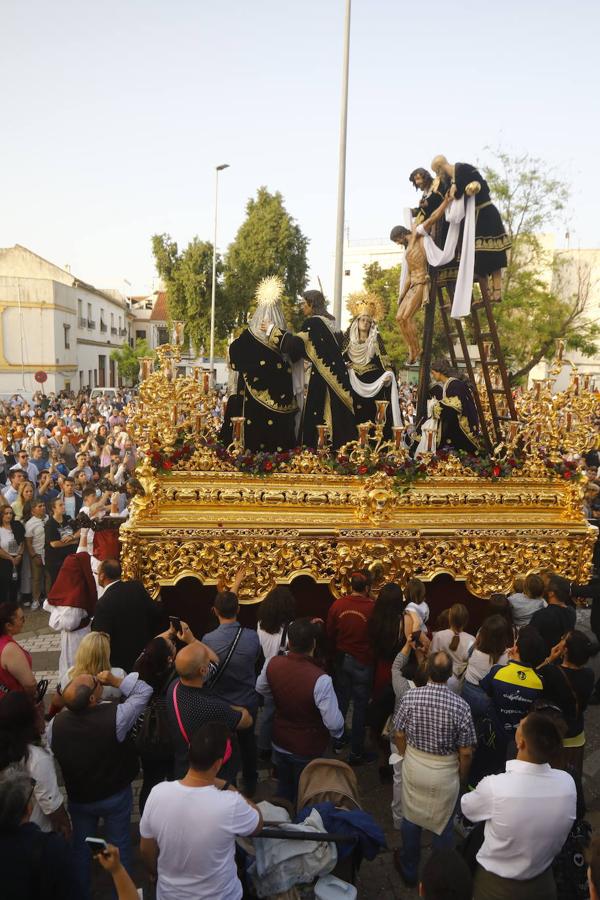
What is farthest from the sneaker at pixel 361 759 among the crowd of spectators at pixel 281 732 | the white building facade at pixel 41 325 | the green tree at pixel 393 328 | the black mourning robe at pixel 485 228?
the white building facade at pixel 41 325

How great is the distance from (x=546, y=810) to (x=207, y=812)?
165 centimetres

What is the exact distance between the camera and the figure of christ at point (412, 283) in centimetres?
862

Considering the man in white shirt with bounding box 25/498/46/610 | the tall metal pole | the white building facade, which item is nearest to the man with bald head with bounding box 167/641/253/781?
the man in white shirt with bounding box 25/498/46/610

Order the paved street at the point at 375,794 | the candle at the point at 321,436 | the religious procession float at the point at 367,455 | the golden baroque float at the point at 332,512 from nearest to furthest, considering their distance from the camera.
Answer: the paved street at the point at 375,794 → the golden baroque float at the point at 332,512 → the religious procession float at the point at 367,455 → the candle at the point at 321,436

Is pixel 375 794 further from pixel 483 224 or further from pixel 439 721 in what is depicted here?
pixel 483 224

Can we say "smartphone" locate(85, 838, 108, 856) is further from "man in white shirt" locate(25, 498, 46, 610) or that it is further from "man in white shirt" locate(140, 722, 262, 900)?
"man in white shirt" locate(25, 498, 46, 610)

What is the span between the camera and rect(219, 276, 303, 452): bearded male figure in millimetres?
8477

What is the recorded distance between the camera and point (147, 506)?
21.9 ft

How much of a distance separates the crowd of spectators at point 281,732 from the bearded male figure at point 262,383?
249cm

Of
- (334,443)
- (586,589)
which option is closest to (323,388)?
(334,443)

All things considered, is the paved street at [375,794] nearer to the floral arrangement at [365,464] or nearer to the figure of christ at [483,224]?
the floral arrangement at [365,464]

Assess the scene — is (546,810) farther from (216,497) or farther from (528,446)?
(528,446)

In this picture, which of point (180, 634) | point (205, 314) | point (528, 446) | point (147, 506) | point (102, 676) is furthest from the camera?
point (205, 314)

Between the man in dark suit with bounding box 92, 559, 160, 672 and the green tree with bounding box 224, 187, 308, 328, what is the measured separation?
3169 centimetres
